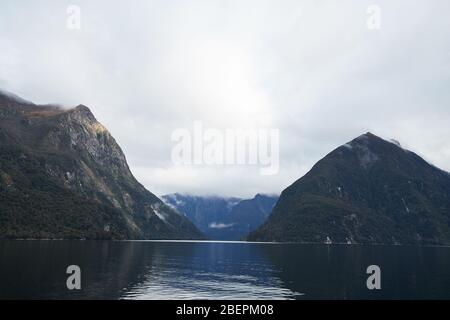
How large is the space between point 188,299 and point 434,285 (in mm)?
62135

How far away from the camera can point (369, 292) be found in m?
91.1

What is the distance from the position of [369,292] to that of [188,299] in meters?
38.6
